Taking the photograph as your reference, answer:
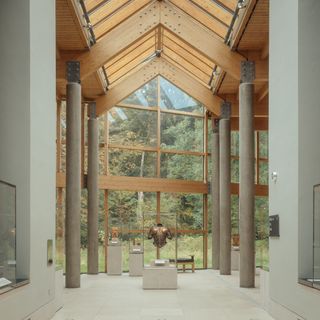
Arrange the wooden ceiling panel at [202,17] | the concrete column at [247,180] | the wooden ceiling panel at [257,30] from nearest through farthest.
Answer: the wooden ceiling panel at [257,30] < the concrete column at [247,180] < the wooden ceiling panel at [202,17]

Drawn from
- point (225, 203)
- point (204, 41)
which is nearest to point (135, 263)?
point (225, 203)

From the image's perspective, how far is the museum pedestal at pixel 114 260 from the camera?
24.3 meters

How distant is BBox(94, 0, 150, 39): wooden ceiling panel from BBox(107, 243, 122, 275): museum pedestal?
344 inches

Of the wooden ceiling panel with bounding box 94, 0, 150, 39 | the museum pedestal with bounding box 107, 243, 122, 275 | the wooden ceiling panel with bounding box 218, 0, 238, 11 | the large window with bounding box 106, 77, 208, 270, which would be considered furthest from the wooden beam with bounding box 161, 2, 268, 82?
the museum pedestal with bounding box 107, 243, 122, 275

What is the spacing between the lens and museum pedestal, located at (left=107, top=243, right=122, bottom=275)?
24.3 metres

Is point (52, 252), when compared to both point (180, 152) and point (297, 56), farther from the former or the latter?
point (180, 152)

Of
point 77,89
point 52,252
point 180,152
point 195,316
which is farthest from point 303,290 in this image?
point 180,152

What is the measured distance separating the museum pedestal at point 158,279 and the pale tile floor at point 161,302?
283 millimetres

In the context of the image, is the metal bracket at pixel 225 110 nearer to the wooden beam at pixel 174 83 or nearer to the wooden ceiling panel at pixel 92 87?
the wooden beam at pixel 174 83

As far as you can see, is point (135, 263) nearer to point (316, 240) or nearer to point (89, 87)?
point (89, 87)

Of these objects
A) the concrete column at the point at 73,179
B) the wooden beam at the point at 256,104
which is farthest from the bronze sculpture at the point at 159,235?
the wooden beam at the point at 256,104

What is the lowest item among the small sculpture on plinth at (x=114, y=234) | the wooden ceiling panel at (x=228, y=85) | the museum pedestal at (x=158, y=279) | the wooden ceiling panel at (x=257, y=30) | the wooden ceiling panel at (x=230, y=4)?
the museum pedestal at (x=158, y=279)

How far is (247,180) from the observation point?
729 inches

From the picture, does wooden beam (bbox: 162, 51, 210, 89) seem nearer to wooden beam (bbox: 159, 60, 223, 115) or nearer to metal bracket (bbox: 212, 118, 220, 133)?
wooden beam (bbox: 159, 60, 223, 115)
